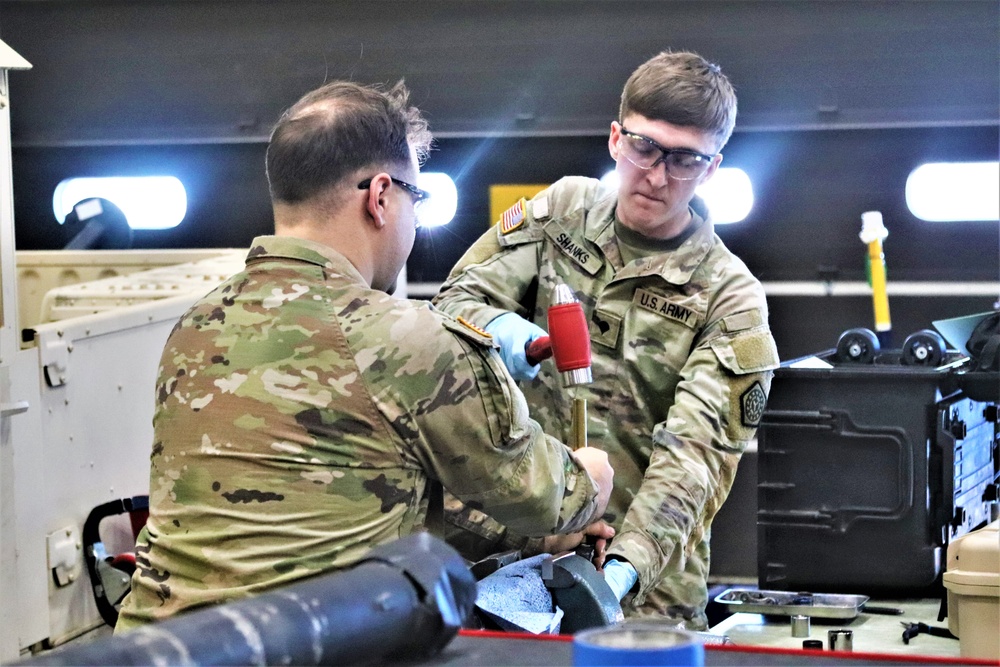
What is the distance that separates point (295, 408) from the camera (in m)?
1.56

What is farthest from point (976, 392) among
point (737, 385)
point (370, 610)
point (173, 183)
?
point (173, 183)

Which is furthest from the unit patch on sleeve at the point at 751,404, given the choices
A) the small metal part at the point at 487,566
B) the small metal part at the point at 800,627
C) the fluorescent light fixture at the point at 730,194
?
the fluorescent light fixture at the point at 730,194

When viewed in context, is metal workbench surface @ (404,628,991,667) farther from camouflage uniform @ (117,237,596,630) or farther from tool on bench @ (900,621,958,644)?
tool on bench @ (900,621,958,644)

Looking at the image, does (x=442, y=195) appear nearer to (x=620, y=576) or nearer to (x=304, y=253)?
(x=620, y=576)

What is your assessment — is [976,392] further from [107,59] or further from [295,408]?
[107,59]

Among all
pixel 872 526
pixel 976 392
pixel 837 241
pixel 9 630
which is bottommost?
pixel 9 630

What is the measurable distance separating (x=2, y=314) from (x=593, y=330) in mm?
1409

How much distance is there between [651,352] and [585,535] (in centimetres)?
48

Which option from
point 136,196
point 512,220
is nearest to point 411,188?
point 512,220

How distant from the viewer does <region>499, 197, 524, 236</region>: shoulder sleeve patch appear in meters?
2.60

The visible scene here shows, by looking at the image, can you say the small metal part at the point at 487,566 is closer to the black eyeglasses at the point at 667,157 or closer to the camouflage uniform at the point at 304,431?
the camouflage uniform at the point at 304,431

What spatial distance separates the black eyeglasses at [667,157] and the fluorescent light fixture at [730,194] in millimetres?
1884

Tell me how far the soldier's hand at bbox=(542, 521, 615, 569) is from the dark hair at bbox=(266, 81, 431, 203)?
0.73 metres

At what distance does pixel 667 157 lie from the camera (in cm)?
240
